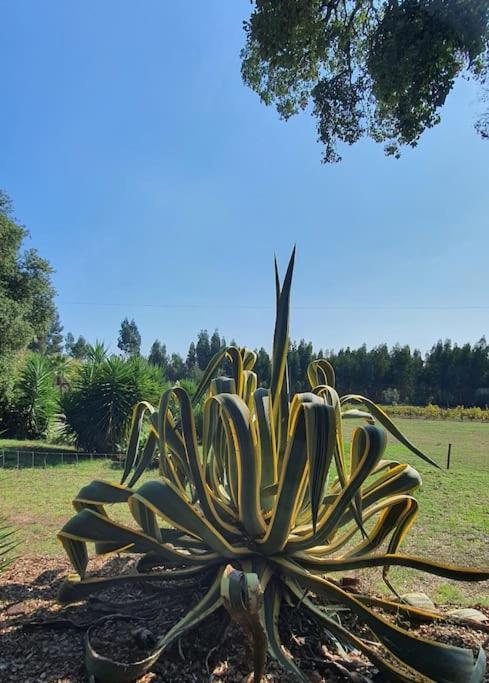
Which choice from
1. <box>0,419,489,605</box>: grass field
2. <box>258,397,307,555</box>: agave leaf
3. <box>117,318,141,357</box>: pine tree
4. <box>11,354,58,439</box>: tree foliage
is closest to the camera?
<box>258,397,307,555</box>: agave leaf

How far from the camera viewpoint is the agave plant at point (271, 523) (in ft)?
4.96

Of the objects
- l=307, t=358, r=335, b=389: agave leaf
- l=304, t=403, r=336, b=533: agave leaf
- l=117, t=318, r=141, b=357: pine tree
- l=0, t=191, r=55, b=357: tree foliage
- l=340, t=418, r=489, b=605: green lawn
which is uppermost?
l=117, t=318, r=141, b=357: pine tree

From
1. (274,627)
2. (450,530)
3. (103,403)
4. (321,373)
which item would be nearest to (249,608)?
(274,627)

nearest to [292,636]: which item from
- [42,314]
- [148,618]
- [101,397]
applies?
[148,618]

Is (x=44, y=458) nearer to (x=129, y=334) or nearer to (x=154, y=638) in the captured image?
(x=154, y=638)

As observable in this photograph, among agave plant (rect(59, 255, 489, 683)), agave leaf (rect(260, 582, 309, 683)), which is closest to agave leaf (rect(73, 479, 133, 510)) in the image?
agave plant (rect(59, 255, 489, 683))

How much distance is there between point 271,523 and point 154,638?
0.59 meters

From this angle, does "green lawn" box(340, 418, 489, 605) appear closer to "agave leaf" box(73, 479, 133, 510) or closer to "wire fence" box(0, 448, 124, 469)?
"agave leaf" box(73, 479, 133, 510)

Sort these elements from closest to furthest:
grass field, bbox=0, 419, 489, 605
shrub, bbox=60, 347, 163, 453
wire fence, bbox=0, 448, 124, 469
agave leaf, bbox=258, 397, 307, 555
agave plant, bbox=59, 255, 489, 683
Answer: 1. agave plant, bbox=59, 255, 489, 683
2. agave leaf, bbox=258, 397, 307, 555
3. grass field, bbox=0, 419, 489, 605
4. wire fence, bbox=0, 448, 124, 469
5. shrub, bbox=60, 347, 163, 453

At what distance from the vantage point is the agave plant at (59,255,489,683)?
1511 millimetres

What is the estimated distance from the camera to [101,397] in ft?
33.8

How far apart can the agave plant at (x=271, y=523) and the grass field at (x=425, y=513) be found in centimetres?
139

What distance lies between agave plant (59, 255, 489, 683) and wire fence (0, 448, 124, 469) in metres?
7.11

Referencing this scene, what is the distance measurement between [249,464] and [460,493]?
6.14m
